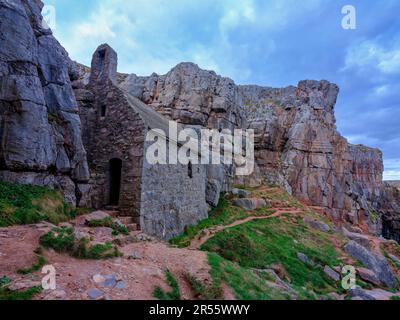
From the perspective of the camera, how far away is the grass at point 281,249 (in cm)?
1361

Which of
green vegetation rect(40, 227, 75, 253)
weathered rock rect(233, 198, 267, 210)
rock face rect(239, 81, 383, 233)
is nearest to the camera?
green vegetation rect(40, 227, 75, 253)

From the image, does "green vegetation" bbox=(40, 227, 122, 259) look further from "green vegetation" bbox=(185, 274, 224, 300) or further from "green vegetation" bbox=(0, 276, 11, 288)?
"green vegetation" bbox=(185, 274, 224, 300)

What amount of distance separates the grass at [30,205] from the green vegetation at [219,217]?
23.4 feet

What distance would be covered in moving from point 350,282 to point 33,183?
58.2 ft

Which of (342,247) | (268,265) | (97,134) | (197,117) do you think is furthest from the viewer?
(197,117)

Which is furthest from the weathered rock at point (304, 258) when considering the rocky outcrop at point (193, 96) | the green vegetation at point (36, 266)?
the rocky outcrop at point (193, 96)

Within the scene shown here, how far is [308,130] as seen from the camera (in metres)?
46.4

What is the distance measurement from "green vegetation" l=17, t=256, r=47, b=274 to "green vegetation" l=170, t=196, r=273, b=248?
9.09m

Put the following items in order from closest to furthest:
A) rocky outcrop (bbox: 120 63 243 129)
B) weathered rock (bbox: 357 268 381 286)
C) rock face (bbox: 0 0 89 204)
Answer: rock face (bbox: 0 0 89 204)
weathered rock (bbox: 357 268 381 286)
rocky outcrop (bbox: 120 63 243 129)

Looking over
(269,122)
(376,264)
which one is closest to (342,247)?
(376,264)

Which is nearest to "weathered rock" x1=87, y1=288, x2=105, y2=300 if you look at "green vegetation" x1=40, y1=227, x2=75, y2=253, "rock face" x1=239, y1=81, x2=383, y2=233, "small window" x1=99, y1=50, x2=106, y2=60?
"green vegetation" x1=40, y1=227, x2=75, y2=253

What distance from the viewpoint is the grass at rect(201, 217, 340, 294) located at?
13.6 meters

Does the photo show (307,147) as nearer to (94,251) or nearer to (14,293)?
(94,251)

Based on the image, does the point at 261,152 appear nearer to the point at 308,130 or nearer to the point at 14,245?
the point at 308,130
